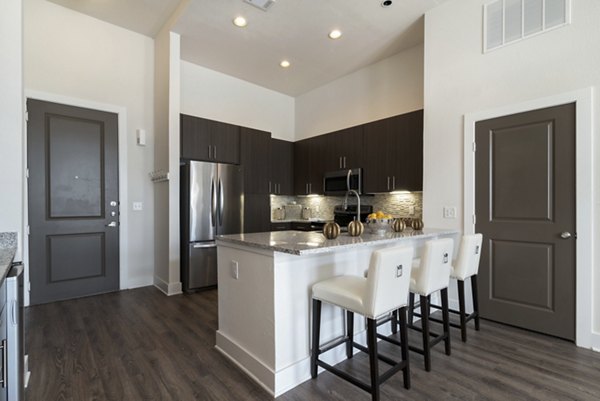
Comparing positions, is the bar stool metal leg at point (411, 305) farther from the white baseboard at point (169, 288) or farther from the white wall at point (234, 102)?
the white wall at point (234, 102)

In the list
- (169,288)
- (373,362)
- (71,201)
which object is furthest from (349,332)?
(71,201)

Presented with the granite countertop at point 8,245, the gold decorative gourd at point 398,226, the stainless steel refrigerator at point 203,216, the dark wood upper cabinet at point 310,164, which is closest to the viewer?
the granite countertop at point 8,245

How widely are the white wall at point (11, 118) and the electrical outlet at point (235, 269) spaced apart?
4.33ft

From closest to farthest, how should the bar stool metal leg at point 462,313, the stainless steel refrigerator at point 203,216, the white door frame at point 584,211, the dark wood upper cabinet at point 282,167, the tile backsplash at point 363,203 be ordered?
the white door frame at point 584,211 < the bar stool metal leg at point 462,313 < the stainless steel refrigerator at point 203,216 < the tile backsplash at point 363,203 < the dark wood upper cabinet at point 282,167

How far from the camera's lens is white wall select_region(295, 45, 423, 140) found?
14.1 feet

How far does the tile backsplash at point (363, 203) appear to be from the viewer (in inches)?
169

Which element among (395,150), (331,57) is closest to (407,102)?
(395,150)

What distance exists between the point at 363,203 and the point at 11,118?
4.24 m

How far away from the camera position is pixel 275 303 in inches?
Result: 73.0

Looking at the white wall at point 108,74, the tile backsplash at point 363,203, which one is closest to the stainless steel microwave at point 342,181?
the tile backsplash at point 363,203

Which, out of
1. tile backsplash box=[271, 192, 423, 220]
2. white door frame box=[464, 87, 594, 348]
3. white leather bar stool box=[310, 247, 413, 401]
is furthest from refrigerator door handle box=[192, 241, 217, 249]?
white door frame box=[464, 87, 594, 348]

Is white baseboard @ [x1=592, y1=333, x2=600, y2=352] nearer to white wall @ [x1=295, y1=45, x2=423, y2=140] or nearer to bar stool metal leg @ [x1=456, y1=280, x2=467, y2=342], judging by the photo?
bar stool metal leg @ [x1=456, y1=280, x2=467, y2=342]

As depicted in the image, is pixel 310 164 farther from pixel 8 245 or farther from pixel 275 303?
pixel 8 245

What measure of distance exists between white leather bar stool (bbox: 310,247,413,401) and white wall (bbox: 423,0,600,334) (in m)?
1.80
